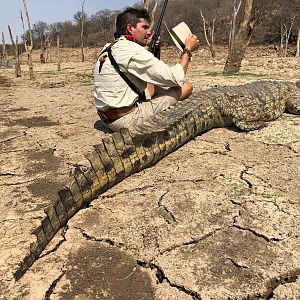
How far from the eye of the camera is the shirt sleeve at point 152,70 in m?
3.39

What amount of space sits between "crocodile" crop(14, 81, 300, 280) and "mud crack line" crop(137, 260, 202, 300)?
0.64 m

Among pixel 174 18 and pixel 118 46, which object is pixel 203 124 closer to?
pixel 118 46

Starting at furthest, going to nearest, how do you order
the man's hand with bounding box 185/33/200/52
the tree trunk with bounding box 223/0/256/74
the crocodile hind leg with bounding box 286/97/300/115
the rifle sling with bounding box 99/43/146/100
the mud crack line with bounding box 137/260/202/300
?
the tree trunk with bounding box 223/0/256/74, the crocodile hind leg with bounding box 286/97/300/115, the man's hand with bounding box 185/33/200/52, the rifle sling with bounding box 99/43/146/100, the mud crack line with bounding box 137/260/202/300

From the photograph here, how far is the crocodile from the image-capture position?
2.29 metres

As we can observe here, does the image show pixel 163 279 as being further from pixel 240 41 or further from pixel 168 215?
pixel 240 41

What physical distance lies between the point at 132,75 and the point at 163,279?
2282 millimetres

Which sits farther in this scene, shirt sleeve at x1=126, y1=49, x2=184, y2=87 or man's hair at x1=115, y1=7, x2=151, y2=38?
man's hair at x1=115, y1=7, x2=151, y2=38

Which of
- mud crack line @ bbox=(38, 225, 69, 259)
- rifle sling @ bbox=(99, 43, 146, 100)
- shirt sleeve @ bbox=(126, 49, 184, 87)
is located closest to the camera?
mud crack line @ bbox=(38, 225, 69, 259)

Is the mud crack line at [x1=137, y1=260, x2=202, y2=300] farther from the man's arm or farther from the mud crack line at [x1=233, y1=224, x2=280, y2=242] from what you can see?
the man's arm

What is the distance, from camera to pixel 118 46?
11.6ft

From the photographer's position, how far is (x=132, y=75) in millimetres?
3596

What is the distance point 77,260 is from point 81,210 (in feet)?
1.81

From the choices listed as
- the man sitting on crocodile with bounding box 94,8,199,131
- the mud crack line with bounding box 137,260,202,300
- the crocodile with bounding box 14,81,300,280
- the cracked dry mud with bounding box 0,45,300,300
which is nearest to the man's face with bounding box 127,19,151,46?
the man sitting on crocodile with bounding box 94,8,199,131

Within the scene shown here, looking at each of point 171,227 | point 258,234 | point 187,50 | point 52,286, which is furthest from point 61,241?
point 187,50
